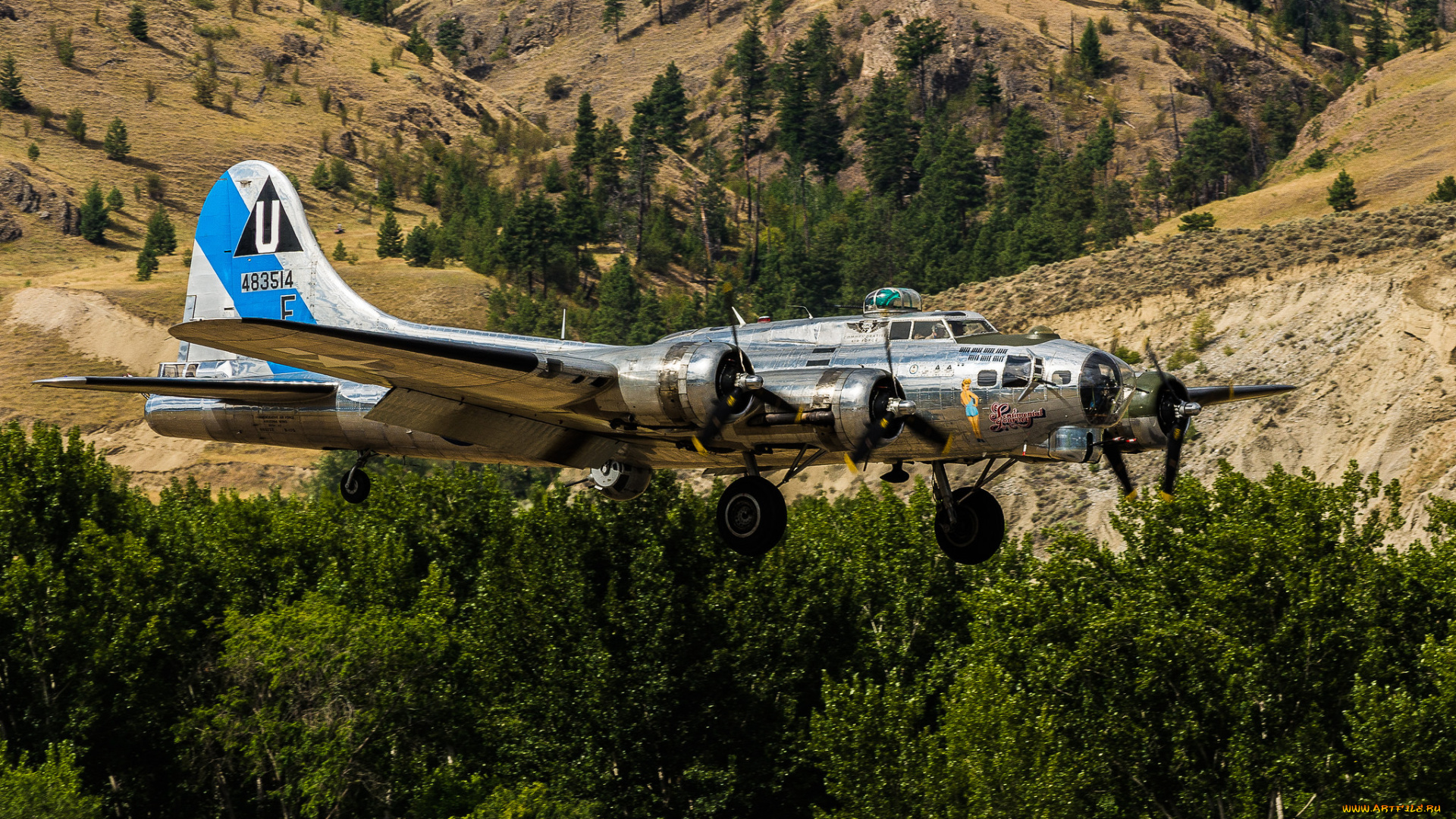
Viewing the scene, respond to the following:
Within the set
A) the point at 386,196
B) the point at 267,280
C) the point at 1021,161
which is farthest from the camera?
the point at 386,196

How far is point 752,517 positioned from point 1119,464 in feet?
20.0

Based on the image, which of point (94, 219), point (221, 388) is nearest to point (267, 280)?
point (221, 388)

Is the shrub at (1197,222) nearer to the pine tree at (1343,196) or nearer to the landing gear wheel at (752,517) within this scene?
the pine tree at (1343,196)

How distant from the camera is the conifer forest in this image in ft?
144

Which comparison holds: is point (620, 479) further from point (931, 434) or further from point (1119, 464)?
point (1119, 464)

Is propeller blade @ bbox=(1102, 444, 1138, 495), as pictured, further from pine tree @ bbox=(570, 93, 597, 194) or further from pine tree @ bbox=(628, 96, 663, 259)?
pine tree @ bbox=(570, 93, 597, 194)

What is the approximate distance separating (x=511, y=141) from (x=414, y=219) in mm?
29511

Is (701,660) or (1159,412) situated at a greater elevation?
(1159,412)

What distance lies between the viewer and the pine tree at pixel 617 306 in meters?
125

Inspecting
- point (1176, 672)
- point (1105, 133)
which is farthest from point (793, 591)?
point (1105, 133)

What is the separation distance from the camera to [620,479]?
26.5m

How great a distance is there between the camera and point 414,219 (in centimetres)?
14800

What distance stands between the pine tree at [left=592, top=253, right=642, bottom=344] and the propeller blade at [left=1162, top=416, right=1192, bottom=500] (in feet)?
320

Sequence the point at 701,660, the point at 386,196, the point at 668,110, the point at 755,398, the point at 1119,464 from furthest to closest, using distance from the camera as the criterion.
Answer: the point at 668,110, the point at 386,196, the point at 701,660, the point at 1119,464, the point at 755,398
